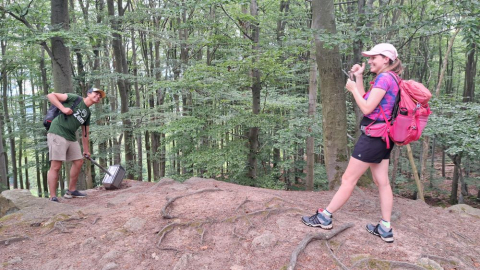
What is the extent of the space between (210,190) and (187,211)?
2.81 ft

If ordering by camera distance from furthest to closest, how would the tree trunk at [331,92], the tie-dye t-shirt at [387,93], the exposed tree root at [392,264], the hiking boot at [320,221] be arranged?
1. the tree trunk at [331,92]
2. the hiking boot at [320,221]
3. the tie-dye t-shirt at [387,93]
4. the exposed tree root at [392,264]

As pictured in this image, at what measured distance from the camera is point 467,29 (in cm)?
349

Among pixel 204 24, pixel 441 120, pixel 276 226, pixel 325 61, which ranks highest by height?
pixel 204 24

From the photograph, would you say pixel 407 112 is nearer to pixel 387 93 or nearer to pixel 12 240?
pixel 387 93

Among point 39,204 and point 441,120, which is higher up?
point 441,120

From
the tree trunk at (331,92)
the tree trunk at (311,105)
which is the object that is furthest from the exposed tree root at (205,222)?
the tree trunk at (311,105)

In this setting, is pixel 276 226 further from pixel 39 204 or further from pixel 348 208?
pixel 39 204

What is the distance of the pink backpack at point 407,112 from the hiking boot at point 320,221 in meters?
0.96

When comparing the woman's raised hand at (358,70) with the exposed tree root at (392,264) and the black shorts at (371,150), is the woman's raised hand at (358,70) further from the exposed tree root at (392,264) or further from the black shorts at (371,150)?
the exposed tree root at (392,264)

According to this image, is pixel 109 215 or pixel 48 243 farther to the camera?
pixel 109 215

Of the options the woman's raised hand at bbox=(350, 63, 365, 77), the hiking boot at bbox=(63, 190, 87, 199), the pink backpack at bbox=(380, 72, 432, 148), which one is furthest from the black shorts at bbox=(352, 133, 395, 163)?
the hiking boot at bbox=(63, 190, 87, 199)

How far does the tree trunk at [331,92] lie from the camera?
14.5 ft

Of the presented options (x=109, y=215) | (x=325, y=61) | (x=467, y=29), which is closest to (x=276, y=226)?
(x=109, y=215)

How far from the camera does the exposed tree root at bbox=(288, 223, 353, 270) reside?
80.9 inches
